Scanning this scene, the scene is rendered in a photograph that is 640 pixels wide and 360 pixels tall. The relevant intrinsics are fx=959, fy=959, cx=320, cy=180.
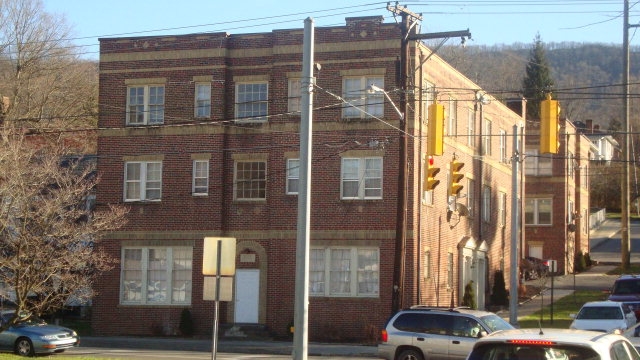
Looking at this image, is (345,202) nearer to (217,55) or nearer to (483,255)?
(217,55)

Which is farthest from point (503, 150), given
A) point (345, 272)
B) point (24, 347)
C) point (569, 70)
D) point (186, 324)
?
point (569, 70)

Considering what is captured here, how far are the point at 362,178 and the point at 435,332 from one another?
43.3 ft

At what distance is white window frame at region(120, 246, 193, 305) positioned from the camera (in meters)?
37.0

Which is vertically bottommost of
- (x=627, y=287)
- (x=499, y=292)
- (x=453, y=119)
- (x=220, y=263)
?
(x=499, y=292)

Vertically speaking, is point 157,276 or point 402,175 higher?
point 402,175

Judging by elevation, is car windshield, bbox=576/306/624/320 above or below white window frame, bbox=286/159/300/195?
below

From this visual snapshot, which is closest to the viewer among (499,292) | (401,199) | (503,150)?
(401,199)

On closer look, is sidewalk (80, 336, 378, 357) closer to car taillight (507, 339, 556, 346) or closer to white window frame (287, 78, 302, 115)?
white window frame (287, 78, 302, 115)

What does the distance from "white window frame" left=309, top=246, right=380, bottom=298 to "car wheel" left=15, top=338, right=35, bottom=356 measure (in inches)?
421

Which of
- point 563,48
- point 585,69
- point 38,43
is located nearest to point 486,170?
point 38,43

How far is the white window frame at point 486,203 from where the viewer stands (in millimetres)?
45200

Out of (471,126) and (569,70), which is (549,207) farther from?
(569,70)

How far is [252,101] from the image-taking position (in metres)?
36.7

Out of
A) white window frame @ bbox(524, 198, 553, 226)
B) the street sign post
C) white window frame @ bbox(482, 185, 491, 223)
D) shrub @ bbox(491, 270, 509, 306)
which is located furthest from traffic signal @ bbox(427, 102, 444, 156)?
white window frame @ bbox(524, 198, 553, 226)
